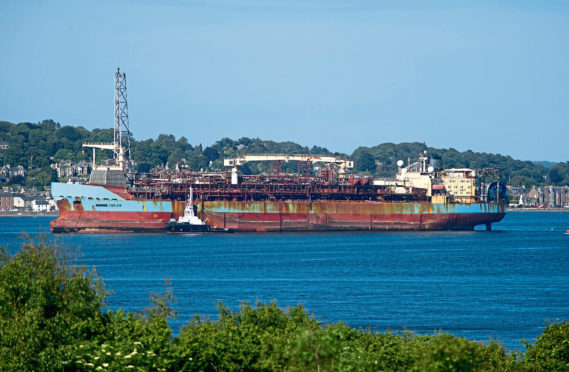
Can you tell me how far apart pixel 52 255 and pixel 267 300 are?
Answer: 14.9 meters

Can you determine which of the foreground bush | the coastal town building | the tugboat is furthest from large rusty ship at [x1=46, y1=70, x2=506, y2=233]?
the coastal town building

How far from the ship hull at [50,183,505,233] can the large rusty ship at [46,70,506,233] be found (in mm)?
70

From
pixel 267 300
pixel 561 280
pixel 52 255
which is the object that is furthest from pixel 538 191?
pixel 52 255

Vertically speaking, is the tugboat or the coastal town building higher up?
the coastal town building

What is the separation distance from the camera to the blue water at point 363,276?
98.1 feet

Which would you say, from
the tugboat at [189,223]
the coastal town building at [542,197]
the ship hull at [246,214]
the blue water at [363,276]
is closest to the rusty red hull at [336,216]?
the ship hull at [246,214]

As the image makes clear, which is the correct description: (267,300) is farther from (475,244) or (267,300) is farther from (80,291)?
(475,244)

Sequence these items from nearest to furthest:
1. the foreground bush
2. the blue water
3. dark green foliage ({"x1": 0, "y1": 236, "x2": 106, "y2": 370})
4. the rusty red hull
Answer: the foreground bush < dark green foliage ({"x1": 0, "y1": 236, "x2": 106, "y2": 370}) < the blue water < the rusty red hull

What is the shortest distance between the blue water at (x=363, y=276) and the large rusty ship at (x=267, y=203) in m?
1.77

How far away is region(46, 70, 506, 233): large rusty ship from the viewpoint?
223 ft

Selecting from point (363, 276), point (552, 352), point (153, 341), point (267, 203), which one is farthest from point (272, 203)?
point (153, 341)

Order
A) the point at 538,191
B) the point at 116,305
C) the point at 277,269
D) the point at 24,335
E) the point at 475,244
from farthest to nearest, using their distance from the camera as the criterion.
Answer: the point at 538,191 < the point at 475,244 < the point at 277,269 < the point at 116,305 < the point at 24,335

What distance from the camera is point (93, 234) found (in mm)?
70438

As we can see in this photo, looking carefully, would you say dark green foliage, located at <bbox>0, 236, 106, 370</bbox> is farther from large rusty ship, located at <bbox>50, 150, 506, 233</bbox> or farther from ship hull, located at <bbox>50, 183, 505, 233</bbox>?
ship hull, located at <bbox>50, 183, 505, 233</bbox>
